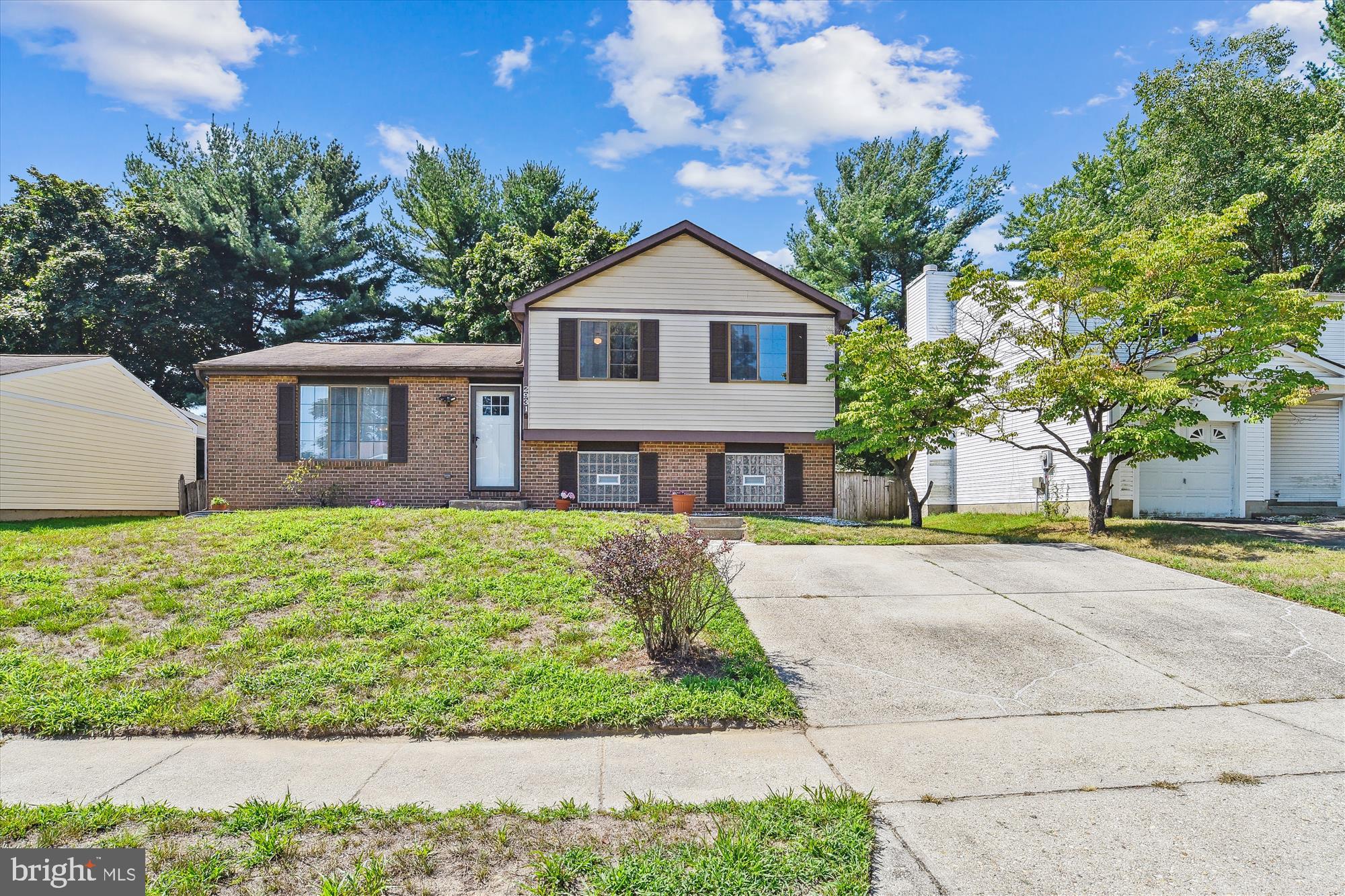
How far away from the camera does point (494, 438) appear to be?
52.0ft

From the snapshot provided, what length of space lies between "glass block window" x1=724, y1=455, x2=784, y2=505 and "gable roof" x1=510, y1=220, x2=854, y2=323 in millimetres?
3758

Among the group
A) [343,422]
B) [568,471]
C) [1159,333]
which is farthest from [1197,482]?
[343,422]

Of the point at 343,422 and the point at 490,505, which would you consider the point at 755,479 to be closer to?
the point at 490,505

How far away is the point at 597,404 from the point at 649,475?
1954mm

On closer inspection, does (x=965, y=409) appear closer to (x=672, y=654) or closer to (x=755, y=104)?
(x=755, y=104)

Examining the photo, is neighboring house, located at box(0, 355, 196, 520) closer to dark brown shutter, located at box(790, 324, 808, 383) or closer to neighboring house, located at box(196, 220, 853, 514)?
Result: neighboring house, located at box(196, 220, 853, 514)

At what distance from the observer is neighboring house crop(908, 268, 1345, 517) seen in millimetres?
15562

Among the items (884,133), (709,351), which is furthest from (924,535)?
(884,133)

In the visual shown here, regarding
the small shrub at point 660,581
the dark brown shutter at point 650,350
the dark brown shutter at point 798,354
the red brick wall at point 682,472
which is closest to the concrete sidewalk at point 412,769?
the small shrub at point 660,581

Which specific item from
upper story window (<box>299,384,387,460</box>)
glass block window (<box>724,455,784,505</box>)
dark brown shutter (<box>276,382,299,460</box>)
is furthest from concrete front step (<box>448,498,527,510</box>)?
glass block window (<box>724,455,784,505</box>)

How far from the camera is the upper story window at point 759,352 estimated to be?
52.0 feet

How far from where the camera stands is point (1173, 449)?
11.5 m

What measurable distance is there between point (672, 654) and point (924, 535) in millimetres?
8499

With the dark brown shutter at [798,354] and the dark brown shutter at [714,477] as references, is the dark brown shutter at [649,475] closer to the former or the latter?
the dark brown shutter at [714,477]
